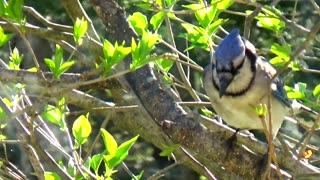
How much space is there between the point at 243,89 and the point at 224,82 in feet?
0.57

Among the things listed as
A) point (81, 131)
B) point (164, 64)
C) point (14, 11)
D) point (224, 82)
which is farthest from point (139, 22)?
point (14, 11)

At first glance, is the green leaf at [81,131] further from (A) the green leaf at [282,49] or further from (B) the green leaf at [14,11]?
(A) the green leaf at [282,49]

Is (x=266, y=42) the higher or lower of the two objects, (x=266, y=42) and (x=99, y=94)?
the higher

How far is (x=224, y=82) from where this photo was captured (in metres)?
3.15

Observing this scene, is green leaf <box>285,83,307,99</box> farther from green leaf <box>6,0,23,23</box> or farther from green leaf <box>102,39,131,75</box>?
green leaf <box>6,0,23,23</box>

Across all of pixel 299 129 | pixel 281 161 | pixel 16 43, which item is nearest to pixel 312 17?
pixel 299 129

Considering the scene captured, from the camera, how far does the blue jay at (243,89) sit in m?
3.16

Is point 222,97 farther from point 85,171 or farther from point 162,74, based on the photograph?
point 85,171

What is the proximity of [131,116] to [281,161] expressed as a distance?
67 cm

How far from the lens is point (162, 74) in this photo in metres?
3.29

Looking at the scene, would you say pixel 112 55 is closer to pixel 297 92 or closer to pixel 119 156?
pixel 119 156

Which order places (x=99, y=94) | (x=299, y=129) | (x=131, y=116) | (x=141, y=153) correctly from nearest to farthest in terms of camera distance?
(x=131, y=116) < (x=299, y=129) < (x=99, y=94) < (x=141, y=153)

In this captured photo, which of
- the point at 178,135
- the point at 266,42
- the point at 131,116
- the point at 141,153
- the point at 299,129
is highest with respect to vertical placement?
the point at 178,135

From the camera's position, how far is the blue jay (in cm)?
316
